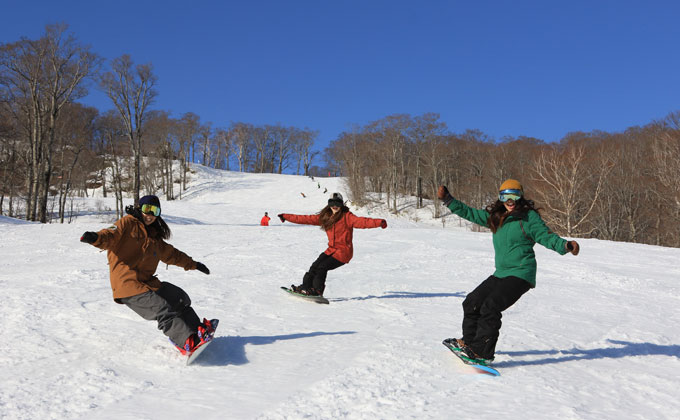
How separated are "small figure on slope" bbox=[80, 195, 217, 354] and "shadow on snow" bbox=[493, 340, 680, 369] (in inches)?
111

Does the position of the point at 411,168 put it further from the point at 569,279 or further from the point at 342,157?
the point at 569,279

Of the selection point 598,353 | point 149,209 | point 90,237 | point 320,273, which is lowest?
point 598,353

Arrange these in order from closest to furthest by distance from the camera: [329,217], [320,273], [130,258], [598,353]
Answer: [130,258] < [598,353] < [320,273] < [329,217]

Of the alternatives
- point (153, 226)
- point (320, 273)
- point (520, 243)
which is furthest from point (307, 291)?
point (520, 243)

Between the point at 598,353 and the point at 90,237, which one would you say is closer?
the point at 90,237

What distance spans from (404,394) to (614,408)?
1.51 m

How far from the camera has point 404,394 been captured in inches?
125

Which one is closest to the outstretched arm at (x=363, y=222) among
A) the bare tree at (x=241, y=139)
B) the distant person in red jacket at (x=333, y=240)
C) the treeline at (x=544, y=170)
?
the distant person in red jacket at (x=333, y=240)

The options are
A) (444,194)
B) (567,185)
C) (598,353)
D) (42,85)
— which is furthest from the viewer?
(567,185)

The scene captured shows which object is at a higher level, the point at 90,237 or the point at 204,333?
the point at 90,237

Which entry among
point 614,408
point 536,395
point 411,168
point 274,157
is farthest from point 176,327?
point 274,157

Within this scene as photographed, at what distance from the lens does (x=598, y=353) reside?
4578 millimetres

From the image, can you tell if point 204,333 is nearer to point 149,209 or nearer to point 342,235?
point 149,209

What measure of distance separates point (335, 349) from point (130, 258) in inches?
82.3
